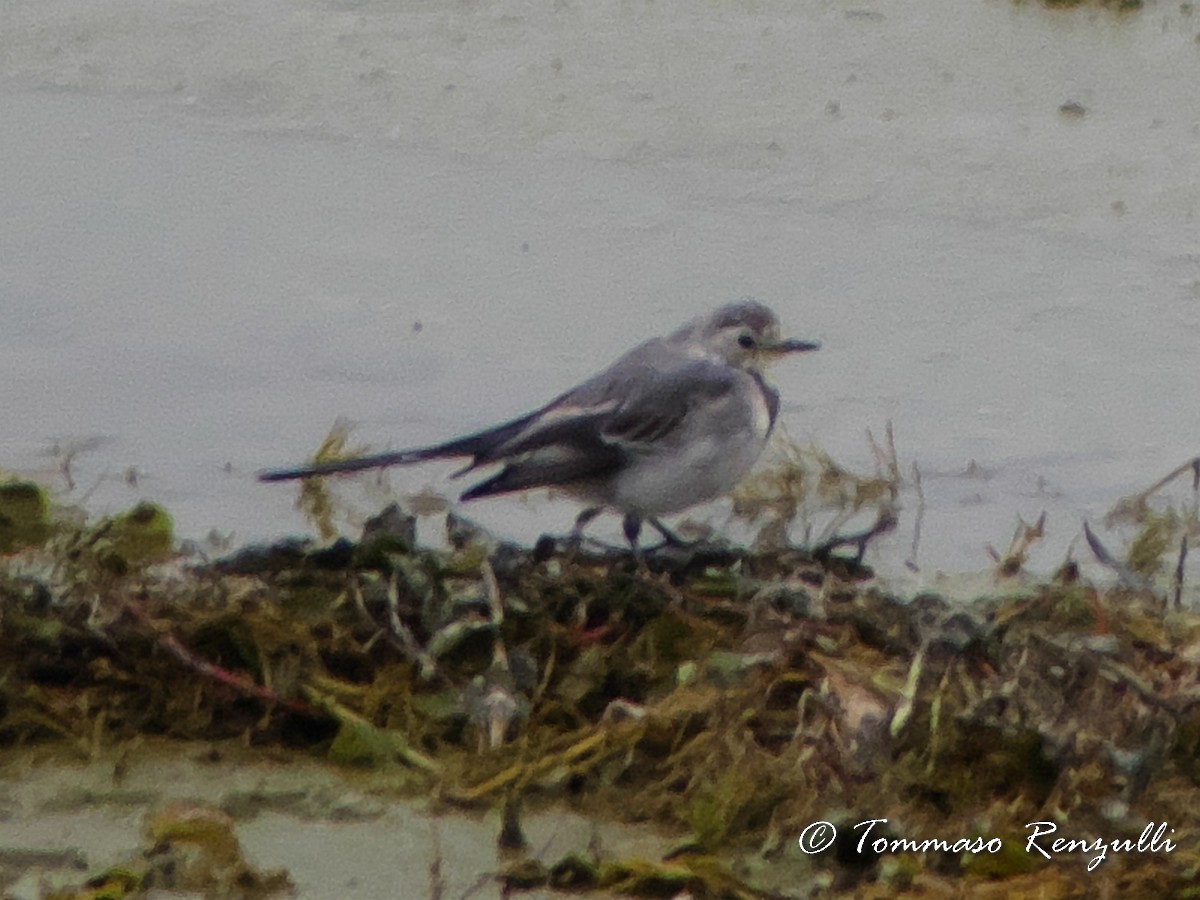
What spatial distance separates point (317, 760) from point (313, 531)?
1436 mm

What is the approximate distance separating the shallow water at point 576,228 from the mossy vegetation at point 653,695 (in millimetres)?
714

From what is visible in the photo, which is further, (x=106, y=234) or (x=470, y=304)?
(x=106, y=234)

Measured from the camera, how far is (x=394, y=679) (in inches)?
147

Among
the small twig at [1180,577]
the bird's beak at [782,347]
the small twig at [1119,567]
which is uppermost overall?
the bird's beak at [782,347]

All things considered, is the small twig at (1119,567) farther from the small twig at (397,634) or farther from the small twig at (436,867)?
the small twig at (436,867)

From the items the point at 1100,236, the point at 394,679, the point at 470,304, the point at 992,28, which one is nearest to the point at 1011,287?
the point at 1100,236

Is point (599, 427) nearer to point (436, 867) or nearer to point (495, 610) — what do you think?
point (495, 610)

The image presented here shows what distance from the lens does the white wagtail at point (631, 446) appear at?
4.73 m

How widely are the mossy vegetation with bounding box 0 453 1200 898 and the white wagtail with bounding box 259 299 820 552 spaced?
0.45m

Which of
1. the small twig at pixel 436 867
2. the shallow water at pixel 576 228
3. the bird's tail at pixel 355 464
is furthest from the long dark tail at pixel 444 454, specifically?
the small twig at pixel 436 867

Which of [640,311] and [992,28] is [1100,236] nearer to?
[640,311]

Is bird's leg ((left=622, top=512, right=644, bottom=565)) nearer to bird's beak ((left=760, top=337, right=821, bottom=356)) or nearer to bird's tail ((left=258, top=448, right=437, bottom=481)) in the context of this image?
bird's tail ((left=258, top=448, right=437, bottom=481))

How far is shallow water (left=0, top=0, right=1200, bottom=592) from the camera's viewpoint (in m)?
5.59

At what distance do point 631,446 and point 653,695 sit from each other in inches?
43.8
